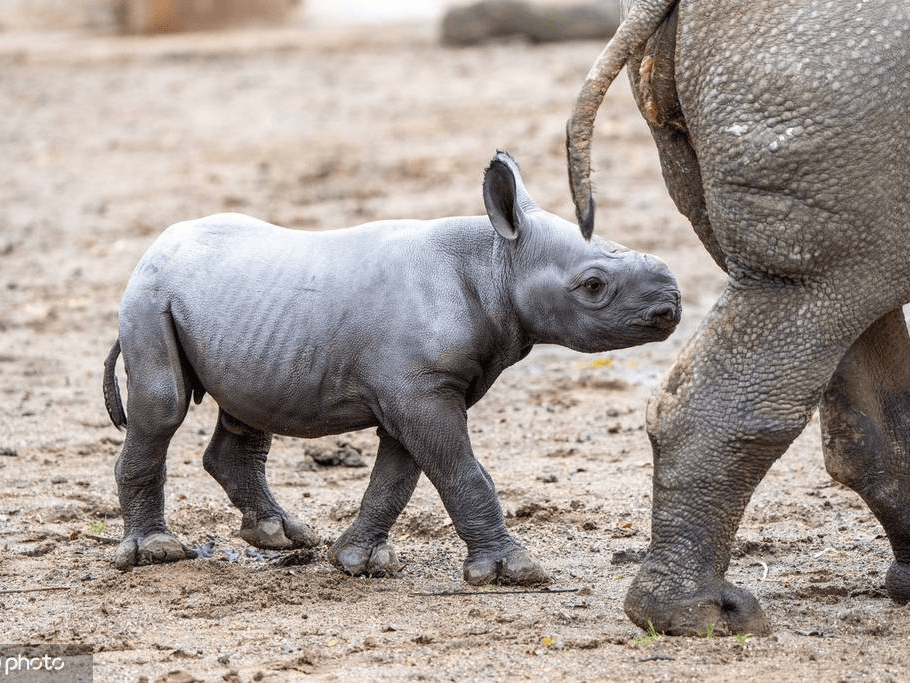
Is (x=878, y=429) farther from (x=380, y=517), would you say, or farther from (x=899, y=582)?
(x=380, y=517)

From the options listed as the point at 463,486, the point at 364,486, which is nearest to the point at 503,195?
the point at 463,486

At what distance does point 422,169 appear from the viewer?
13031mm

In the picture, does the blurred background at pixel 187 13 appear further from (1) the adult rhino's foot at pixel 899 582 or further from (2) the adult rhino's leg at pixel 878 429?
(1) the adult rhino's foot at pixel 899 582

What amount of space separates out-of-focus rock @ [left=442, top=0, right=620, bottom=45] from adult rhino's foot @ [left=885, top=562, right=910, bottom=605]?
47.3ft

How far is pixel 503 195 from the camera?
4969 millimetres

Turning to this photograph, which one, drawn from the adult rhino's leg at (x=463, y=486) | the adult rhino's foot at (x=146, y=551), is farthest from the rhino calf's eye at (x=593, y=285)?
the adult rhino's foot at (x=146, y=551)

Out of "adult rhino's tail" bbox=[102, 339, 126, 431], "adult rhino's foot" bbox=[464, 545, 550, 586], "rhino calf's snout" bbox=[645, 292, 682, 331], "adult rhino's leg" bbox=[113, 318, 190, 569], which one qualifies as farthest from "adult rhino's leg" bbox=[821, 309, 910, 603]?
"adult rhino's tail" bbox=[102, 339, 126, 431]

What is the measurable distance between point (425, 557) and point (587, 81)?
1918mm

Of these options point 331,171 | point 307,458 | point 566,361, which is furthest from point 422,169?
point 307,458

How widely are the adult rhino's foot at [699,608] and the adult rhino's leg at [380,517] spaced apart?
3.65ft

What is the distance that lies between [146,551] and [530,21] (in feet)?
48.6

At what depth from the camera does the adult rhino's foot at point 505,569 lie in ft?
16.6

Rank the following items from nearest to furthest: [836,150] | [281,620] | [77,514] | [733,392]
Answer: [836,150], [733,392], [281,620], [77,514]

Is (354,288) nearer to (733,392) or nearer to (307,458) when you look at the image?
(733,392)
